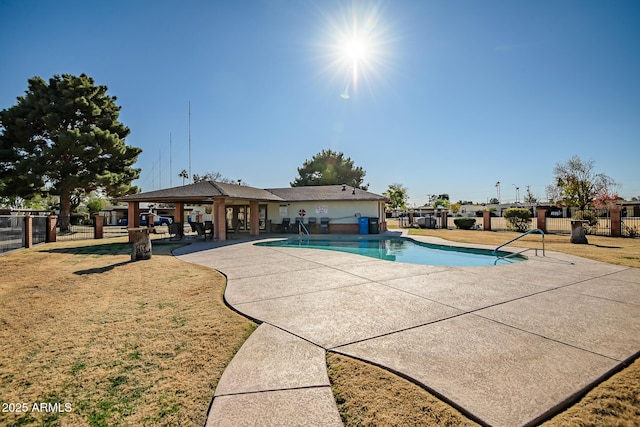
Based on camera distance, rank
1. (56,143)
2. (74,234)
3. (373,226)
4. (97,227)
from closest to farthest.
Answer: (97,227) → (373,226) → (74,234) → (56,143)

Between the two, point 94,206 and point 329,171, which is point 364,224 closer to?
point 329,171

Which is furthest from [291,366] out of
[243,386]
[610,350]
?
[610,350]

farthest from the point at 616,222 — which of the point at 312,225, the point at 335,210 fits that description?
the point at 312,225

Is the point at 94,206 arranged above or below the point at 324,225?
above

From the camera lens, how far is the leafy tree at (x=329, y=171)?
4284 centimetres

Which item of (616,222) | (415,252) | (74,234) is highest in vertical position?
(616,222)

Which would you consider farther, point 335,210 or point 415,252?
point 335,210

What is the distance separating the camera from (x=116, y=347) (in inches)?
143

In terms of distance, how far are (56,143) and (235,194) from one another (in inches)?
657

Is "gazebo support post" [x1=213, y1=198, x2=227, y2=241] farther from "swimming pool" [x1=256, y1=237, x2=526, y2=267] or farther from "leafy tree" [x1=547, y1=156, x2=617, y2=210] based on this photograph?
"leafy tree" [x1=547, y1=156, x2=617, y2=210]

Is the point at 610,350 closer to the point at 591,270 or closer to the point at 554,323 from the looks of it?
the point at 554,323

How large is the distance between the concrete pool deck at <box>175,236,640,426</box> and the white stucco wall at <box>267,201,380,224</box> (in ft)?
44.5

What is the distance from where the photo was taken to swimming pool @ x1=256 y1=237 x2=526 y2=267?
10.8 meters

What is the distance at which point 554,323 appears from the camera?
4141mm
